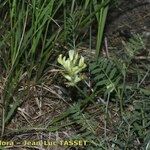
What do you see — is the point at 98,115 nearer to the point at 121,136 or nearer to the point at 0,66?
the point at 121,136

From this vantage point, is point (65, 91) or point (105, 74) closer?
point (105, 74)

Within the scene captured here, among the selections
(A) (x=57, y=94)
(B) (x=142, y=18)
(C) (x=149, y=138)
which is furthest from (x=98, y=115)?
(B) (x=142, y=18)

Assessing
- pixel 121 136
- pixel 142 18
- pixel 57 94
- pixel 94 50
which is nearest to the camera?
pixel 121 136

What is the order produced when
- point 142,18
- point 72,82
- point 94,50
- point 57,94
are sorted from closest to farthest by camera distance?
point 72,82, point 57,94, point 94,50, point 142,18

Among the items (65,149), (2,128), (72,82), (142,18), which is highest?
(142,18)

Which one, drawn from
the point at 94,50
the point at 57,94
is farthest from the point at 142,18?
the point at 57,94

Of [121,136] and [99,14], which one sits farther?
[99,14]

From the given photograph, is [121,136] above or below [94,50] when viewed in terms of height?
below
